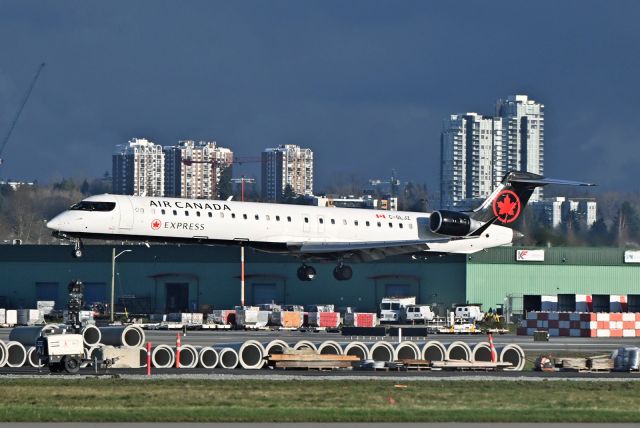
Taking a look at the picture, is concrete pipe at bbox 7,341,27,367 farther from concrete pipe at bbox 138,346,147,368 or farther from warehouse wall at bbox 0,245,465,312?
warehouse wall at bbox 0,245,465,312

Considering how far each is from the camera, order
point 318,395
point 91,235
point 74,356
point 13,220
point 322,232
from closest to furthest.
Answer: point 318,395, point 74,356, point 91,235, point 322,232, point 13,220

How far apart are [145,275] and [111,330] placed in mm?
64537

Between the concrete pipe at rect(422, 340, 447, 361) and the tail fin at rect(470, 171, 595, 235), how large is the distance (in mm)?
37077

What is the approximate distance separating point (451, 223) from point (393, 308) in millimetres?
20648

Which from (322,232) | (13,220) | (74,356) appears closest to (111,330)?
(74,356)

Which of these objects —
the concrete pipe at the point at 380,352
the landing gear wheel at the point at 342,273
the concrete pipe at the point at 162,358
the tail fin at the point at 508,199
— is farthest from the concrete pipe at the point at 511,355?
the tail fin at the point at 508,199

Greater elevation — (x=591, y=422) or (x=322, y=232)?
(x=322, y=232)

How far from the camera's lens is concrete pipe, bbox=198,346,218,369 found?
48.0 m

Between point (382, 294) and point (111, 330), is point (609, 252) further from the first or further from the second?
point (111, 330)

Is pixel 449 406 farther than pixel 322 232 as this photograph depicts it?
No

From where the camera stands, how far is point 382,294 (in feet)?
367

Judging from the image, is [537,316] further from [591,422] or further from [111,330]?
[591,422]

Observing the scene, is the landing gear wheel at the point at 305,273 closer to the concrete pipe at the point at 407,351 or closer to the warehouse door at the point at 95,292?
the concrete pipe at the point at 407,351

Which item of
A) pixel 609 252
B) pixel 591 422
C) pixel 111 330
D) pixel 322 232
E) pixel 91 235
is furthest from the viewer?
pixel 609 252
